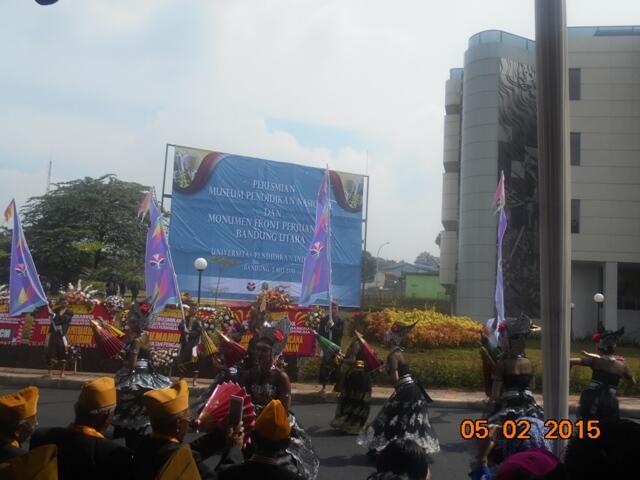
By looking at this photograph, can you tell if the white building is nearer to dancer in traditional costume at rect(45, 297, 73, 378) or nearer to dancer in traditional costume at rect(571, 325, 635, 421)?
dancer in traditional costume at rect(45, 297, 73, 378)

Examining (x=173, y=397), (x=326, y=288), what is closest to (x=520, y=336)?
→ (x=173, y=397)

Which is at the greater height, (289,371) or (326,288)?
(326,288)

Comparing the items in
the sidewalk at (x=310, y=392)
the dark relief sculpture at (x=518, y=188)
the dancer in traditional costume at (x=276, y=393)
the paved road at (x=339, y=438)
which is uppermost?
the dark relief sculpture at (x=518, y=188)

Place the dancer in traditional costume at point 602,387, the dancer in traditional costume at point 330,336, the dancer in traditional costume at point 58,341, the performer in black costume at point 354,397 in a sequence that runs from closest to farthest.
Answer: the dancer in traditional costume at point 602,387, the performer in black costume at point 354,397, the dancer in traditional costume at point 330,336, the dancer in traditional costume at point 58,341

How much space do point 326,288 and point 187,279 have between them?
13.8 meters

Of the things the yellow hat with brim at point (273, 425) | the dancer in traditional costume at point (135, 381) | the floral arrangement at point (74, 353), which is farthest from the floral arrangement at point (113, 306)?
the yellow hat with brim at point (273, 425)

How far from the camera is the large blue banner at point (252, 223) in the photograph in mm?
25281

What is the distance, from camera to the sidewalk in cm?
1109

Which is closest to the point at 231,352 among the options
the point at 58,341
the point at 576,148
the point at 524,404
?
the point at 524,404

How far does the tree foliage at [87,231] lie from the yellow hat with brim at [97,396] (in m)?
27.8

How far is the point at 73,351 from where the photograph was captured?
12812 mm

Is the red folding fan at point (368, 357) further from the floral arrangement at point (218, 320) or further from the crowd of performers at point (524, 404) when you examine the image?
the floral arrangement at point (218, 320)

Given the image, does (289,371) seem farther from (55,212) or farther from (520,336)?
(55,212)
